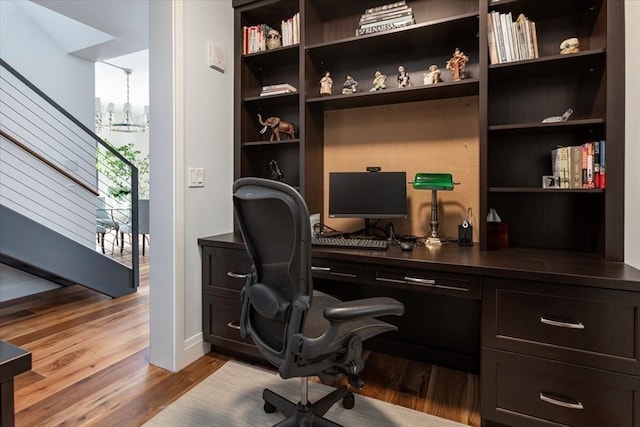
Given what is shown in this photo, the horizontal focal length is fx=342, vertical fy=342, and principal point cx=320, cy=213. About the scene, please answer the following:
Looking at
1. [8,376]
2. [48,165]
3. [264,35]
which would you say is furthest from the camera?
[48,165]

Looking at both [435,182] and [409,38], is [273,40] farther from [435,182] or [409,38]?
[435,182]

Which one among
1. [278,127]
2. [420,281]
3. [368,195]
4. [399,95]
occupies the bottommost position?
[420,281]

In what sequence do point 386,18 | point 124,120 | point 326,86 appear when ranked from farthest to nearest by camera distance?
1. point 124,120
2. point 326,86
3. point 386,18

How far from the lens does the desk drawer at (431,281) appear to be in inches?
58.4

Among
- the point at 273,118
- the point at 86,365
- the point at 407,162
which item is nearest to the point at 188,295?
the point at 86,365

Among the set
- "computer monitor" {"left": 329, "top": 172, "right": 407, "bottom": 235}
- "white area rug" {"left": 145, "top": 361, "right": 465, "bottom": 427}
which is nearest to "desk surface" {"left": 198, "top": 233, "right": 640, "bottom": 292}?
"computer monitor" {"left": 329, "top": 172, "right": 407, "bottom": 235}

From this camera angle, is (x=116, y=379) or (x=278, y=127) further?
(x=278, y=127)

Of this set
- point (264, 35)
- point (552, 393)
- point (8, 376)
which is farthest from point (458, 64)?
point (8, 376)

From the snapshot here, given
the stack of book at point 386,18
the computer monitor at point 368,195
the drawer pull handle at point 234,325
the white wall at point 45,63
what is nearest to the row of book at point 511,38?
the stack of book at point 386,18

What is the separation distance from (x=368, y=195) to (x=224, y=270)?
101 centimetres

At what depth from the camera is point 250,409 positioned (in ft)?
5.48

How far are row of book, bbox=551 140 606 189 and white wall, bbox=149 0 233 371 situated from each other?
2012mm

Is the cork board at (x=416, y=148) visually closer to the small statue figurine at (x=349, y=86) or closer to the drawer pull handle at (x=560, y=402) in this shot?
the small statue figurine at (x=349, y=86)

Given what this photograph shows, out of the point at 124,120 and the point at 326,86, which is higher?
the point at 124,120
